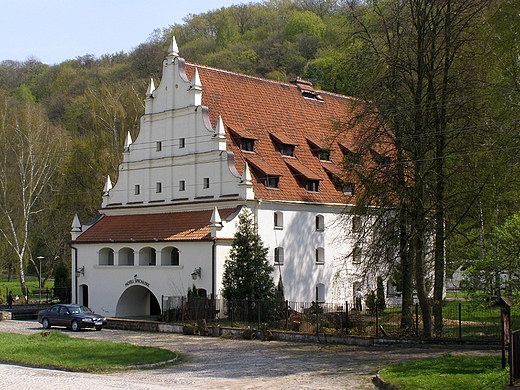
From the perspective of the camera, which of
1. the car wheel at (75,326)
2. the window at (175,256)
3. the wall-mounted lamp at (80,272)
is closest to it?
the car wheel at (75,326)

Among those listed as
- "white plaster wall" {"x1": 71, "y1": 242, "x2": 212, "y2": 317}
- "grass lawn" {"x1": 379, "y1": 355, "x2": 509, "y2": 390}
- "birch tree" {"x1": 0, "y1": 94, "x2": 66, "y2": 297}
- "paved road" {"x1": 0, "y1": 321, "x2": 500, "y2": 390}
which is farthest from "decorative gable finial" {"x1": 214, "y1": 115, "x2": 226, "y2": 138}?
"grass lawn" {"x1": 379, "y1": 355, "x2": 509, "y2": 390}

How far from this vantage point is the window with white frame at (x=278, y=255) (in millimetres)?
40156

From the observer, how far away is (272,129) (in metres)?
44.2

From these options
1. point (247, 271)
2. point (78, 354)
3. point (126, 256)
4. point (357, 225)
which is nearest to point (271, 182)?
point (247, 271)

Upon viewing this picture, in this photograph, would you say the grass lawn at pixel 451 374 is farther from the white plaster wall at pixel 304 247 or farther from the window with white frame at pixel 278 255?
the window with white frame at pixel 278 255

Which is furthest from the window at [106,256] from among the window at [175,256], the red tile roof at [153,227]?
the window at [175,256]

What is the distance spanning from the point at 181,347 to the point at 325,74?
4425cm

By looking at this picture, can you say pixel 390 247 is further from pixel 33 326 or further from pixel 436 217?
pixel 33 326

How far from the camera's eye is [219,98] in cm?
Result: 4294

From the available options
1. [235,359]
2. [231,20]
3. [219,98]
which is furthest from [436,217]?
[231,20]

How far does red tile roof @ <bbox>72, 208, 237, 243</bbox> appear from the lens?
38688mm

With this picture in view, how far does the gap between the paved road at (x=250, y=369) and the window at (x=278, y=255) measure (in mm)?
10392

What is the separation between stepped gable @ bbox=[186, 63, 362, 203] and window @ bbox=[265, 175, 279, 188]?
0.70 ft

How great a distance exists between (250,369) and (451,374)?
658cm
